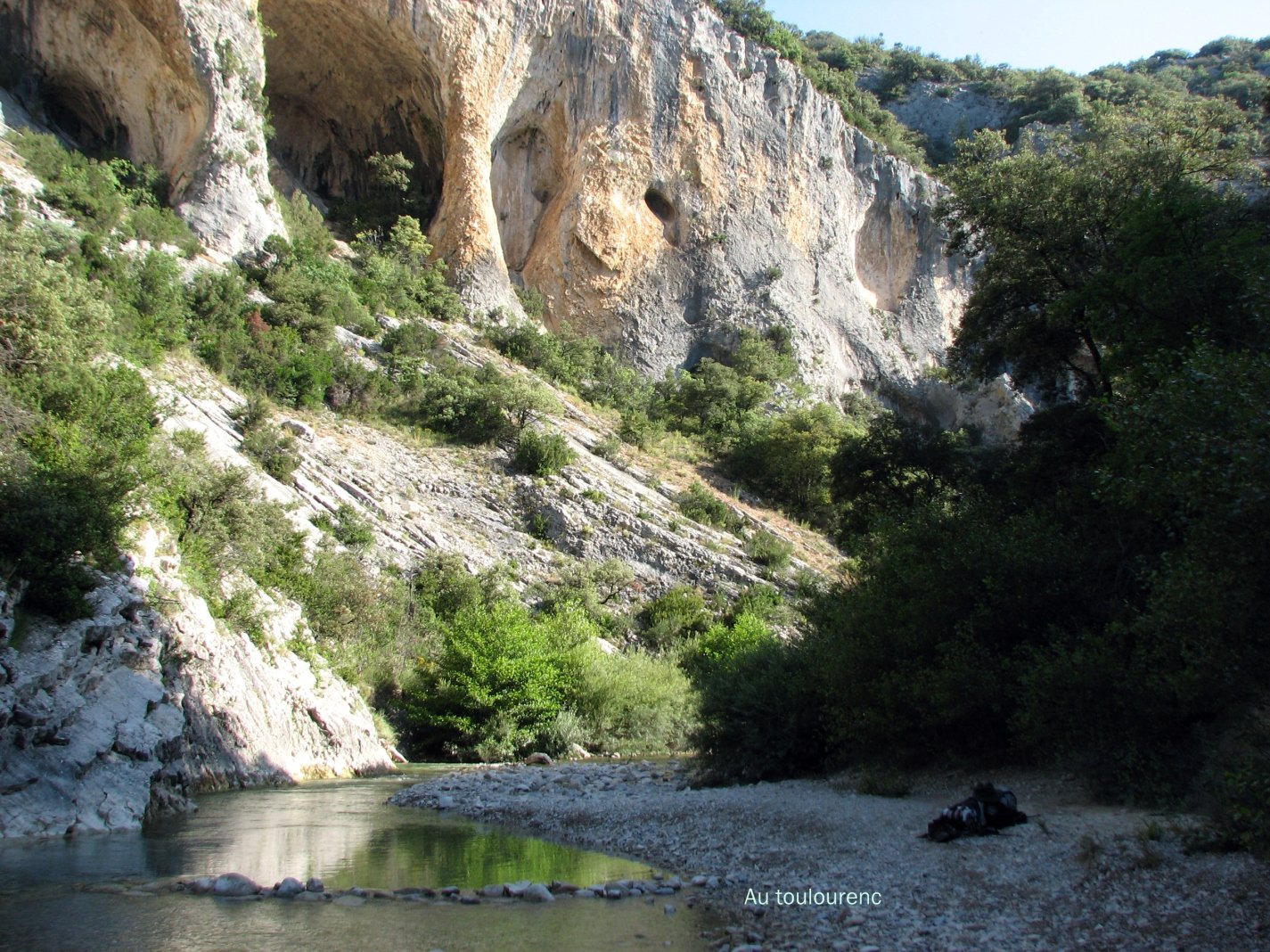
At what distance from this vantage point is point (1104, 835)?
7.03 m

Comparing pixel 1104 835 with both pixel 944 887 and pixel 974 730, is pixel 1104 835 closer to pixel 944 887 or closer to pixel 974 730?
pixel 944 887

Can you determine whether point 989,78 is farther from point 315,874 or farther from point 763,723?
point 315,874

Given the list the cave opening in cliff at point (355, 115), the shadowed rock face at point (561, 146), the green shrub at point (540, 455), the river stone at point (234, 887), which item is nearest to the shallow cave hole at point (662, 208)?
the shadowed rock face at point (561, 146)

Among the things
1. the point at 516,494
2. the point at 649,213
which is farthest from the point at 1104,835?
the point at 649,213

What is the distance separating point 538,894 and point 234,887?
2413 millimetres

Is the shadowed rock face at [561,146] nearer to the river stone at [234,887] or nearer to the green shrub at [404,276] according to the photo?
the green shrub at [404,276]

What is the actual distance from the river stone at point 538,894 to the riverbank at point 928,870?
4.01 ft

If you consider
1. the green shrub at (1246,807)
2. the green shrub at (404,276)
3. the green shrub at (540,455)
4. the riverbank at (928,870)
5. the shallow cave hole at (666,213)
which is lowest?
the riverbank at (928,870)

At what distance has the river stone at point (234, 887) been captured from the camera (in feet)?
22.5

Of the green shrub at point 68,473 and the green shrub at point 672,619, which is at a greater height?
the green shrub at point 68,473

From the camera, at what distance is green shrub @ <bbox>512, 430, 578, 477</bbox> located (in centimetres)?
2736

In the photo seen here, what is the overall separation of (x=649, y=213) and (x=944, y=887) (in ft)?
121

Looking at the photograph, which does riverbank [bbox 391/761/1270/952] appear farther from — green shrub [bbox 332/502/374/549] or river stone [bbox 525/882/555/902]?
green shrub [bbox 332/502/374/549]

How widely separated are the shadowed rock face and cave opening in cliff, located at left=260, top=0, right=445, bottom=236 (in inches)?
3.8
